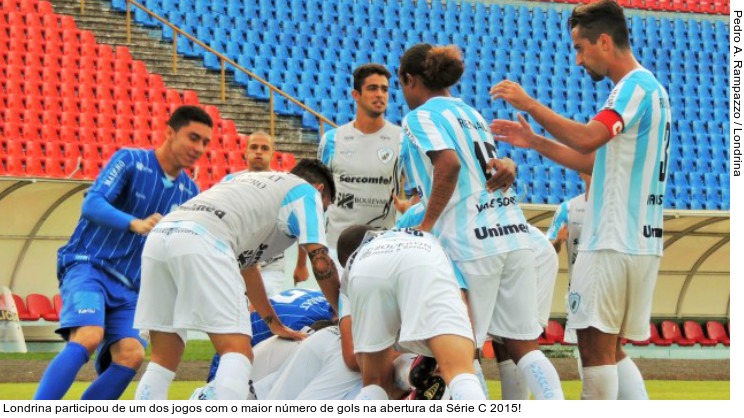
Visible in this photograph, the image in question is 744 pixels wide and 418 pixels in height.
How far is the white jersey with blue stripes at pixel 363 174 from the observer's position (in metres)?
8.76

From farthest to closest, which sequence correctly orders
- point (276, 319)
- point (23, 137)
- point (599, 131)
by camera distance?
point (23, 137)
point (276, 319)
point (599, 131)

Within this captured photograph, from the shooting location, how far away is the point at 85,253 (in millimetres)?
7488

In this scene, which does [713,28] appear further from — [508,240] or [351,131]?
[508,240]

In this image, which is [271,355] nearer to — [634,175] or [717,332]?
[634,175]

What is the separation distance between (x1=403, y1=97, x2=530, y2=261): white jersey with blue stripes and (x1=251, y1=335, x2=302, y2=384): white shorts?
154cm

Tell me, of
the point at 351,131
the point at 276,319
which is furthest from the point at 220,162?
the point at 276,319

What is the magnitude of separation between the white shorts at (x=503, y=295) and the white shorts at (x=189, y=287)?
1222mm

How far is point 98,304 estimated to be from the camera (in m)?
7.25

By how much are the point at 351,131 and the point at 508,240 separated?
2.66m

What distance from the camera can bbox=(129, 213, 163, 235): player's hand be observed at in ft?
22.2

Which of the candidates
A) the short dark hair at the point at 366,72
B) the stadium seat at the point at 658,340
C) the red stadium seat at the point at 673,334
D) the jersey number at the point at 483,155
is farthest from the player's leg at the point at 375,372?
the red stadium seat at the point at 673,334

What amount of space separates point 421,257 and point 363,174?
2921 mm

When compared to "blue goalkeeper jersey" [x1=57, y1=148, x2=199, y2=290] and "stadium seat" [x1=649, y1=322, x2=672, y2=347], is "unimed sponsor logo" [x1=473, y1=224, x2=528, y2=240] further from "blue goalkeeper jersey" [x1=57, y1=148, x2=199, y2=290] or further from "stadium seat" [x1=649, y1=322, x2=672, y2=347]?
"stadium seat" [x1=649, y1=322, x2=672, y2=347]
